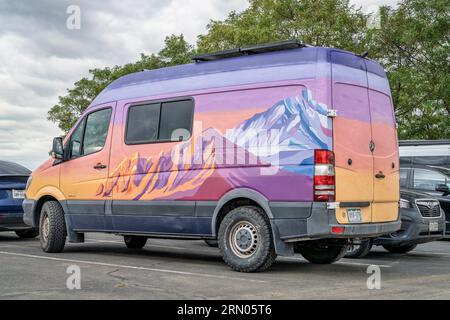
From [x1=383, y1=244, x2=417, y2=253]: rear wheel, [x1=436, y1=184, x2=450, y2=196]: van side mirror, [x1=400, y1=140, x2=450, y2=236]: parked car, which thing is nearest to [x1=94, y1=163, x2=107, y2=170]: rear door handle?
[x1=383, y1=244, x2=417, y2=253]: rear wheel

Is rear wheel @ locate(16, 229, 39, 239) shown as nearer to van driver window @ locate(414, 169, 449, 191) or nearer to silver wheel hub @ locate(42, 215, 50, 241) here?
silver wheel hub @ locate(42, 215, 50, 241)

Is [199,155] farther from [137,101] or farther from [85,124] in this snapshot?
[85,124]

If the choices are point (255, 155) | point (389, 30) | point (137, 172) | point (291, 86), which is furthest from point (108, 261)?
point (389, 30)

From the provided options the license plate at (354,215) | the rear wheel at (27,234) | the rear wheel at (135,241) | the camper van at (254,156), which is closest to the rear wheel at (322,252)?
the camper van at (254,156)

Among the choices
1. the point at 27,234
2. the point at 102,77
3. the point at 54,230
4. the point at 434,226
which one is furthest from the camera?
the point at 102,77

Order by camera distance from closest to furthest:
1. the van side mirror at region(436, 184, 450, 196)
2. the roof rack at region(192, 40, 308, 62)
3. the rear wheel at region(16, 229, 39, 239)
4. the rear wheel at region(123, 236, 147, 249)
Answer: the roof rack at region(192, 40, 308, 62) < the rear wheel at region(123, 236, 147, 249) < the rear wheel at region(16, 229, 39, 239) < the van side mirror at region(436, 184, 450, 196)

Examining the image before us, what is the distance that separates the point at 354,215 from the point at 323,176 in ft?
2.29

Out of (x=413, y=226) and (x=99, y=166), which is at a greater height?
(x=99, y=166)

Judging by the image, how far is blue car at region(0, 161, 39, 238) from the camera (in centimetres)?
1222

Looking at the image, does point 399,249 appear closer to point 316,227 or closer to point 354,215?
point 354,215

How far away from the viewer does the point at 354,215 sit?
7926 millimetres

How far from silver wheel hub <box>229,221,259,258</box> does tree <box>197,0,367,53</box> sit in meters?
21.5

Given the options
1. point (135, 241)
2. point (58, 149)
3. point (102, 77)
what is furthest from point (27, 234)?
point (102, 77)

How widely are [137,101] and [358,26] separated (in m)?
22.8
